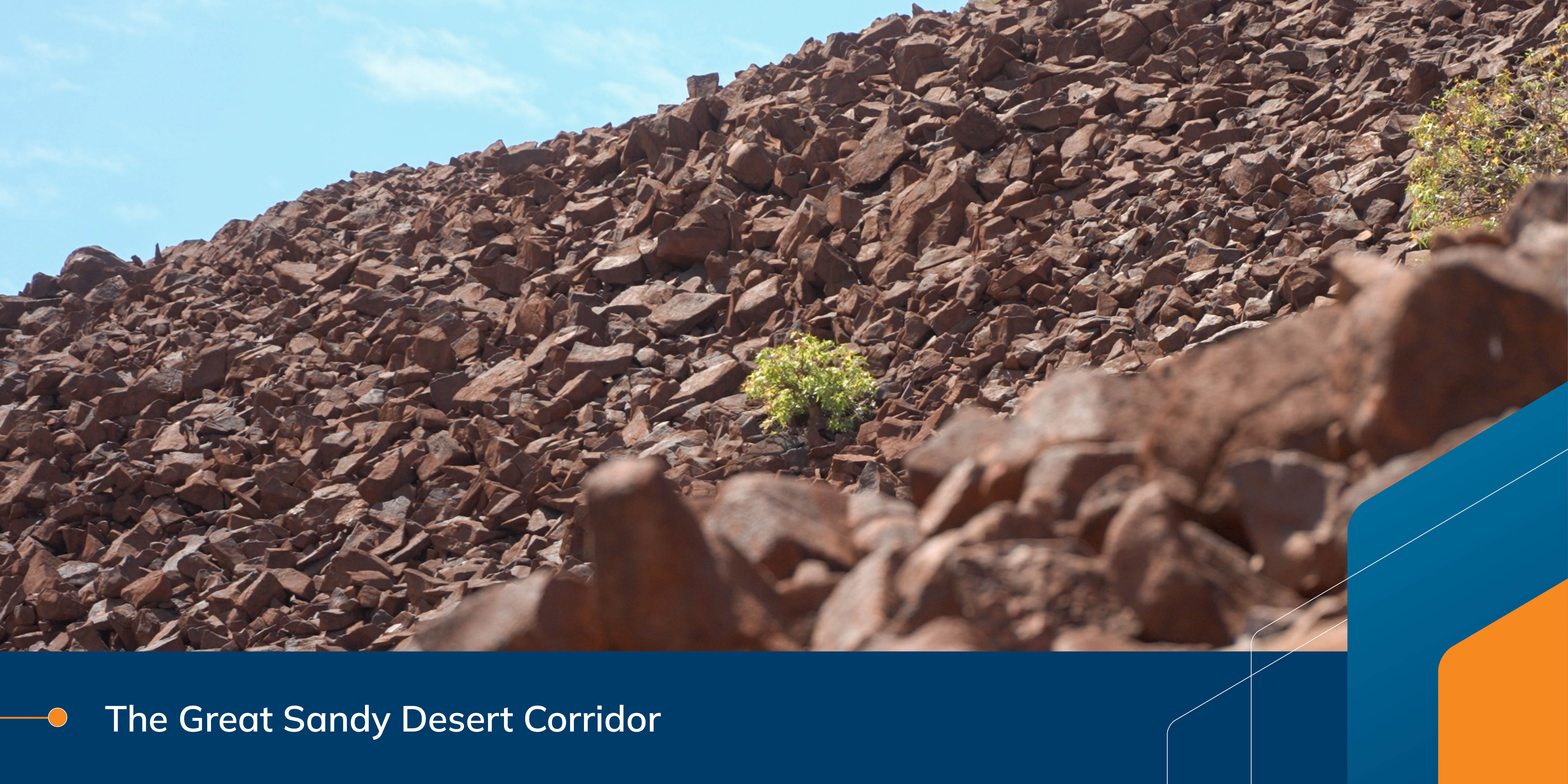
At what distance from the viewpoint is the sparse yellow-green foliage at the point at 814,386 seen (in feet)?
56.5

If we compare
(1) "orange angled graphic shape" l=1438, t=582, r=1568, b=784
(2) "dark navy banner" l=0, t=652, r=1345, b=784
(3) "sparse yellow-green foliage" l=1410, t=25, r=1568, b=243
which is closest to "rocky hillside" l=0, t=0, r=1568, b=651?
(2) "dark navy banner" l=0, t=652, r=1345, b=784

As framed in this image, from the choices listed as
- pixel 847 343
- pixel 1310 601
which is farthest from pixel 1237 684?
pixel 847 343

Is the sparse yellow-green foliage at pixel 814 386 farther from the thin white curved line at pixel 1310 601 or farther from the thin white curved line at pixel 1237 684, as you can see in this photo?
the thin white curved line at pixel 1237 684

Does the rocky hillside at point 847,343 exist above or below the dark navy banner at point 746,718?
above

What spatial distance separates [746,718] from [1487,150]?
1430 centimetres

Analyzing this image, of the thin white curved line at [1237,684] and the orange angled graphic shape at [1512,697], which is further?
the thin white curved line at [1237,684]

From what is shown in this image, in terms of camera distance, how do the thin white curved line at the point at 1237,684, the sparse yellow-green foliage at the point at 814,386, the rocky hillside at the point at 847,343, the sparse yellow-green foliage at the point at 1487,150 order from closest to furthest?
the thin white curved line at the point at 1237,684 → the rocky hillside at the point at 847,343 → the sparse yellow-green foliage at the point at 1487,150 → the sparse yellow-green foliage at the point at 814,386

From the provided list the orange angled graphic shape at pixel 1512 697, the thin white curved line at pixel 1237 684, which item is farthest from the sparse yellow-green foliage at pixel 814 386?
the orange angled graphic shape at pixel 1512 697

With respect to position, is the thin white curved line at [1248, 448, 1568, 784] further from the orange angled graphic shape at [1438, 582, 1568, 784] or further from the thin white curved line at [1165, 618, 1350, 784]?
the orange angled graphic shape at [1438, 582, 1568, 784]

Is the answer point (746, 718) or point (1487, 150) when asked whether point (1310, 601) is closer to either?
point (746, 718)

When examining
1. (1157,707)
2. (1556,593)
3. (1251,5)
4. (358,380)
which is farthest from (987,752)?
(1251,5)

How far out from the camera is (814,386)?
17203 mm

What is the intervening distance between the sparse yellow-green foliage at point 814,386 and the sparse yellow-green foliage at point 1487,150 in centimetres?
764

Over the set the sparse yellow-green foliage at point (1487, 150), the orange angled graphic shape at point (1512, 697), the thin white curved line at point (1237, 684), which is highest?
→ the sparse yellow-green foliage at point (1487, 150)
